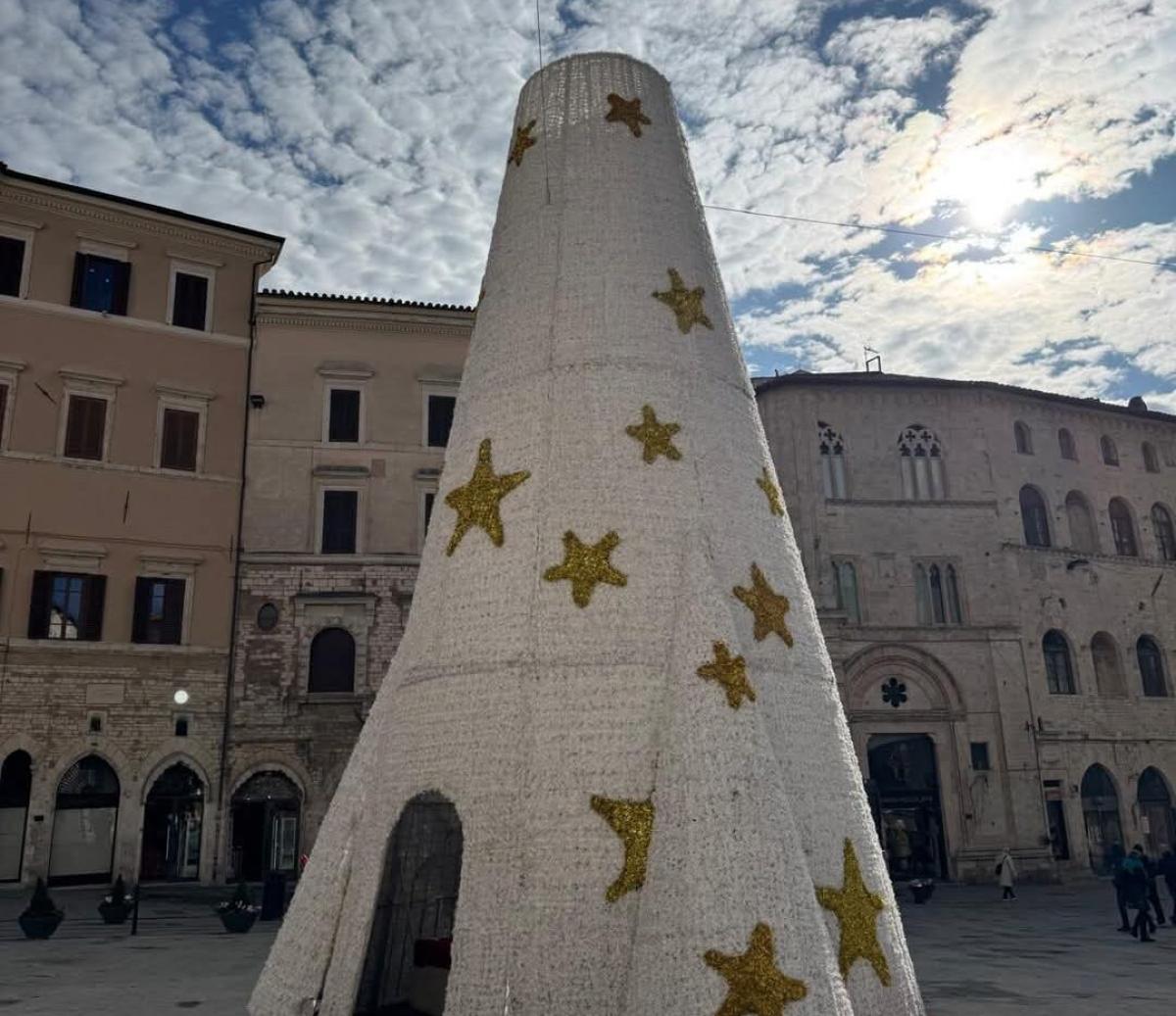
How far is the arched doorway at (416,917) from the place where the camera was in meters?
6.89

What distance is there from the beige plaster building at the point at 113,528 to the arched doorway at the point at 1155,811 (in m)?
24.7

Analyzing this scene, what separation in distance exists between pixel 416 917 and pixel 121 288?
20038 mm

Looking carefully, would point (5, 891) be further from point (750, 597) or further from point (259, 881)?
point (750, 597)

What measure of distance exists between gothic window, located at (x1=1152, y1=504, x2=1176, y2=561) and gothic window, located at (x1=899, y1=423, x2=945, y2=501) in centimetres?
831

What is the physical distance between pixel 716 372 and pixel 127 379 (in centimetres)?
1924

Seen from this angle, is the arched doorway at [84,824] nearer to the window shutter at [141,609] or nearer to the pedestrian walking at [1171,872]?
the window shutter at [141,609]

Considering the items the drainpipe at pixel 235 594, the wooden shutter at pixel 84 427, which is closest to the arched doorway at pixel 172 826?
the drainpipe at pixel 235 594

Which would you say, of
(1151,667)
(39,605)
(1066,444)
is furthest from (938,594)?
(39,605)

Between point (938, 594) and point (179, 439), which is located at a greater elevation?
point (179, 439)

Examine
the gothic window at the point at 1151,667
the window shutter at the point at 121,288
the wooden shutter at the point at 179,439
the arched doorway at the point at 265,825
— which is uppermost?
the window shutter at the point at 121,288

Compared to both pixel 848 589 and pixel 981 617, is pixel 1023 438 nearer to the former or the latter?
pixel 981 617

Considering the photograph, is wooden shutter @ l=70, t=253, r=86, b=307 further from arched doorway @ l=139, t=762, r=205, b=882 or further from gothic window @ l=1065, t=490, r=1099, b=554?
gothic window @ l=1065, t=490, r=1099, b=554

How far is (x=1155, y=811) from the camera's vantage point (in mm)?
26766

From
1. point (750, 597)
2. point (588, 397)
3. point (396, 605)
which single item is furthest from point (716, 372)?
point (396, 605)
